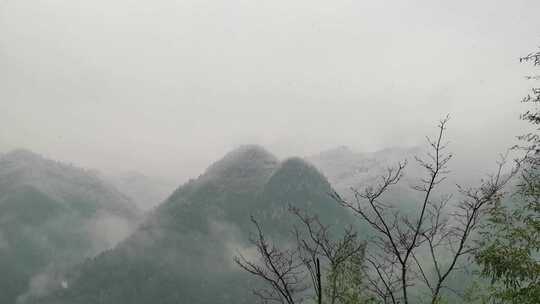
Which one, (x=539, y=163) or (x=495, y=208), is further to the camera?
(x=495, y=208)

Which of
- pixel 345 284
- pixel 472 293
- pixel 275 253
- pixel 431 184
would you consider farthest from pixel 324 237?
pixel 472 293

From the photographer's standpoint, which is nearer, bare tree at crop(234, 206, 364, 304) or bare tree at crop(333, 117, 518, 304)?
bare tree at crop(234, 206, 364, 304)

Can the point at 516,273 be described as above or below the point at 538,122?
below

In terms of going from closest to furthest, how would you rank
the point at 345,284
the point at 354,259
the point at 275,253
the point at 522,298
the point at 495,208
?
the point at 522,298, the point at 275,253, the point at 495,208, the point at 354,259, the point at 345,284

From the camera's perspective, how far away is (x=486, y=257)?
11273 millimetres

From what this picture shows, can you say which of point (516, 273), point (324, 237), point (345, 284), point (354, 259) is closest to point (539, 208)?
point (516, 273)

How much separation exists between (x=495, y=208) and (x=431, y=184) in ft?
6.75

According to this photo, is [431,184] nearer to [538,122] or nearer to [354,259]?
[538,122]

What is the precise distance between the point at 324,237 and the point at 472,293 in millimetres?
12360

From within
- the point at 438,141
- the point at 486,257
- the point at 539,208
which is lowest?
the point at 486,257

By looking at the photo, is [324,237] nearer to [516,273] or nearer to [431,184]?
[431,184]

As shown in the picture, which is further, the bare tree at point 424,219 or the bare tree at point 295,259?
the bare tree at point 424,219

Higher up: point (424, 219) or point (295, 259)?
point (424, 219)

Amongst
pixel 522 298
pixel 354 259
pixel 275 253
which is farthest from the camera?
pixel 354 259
